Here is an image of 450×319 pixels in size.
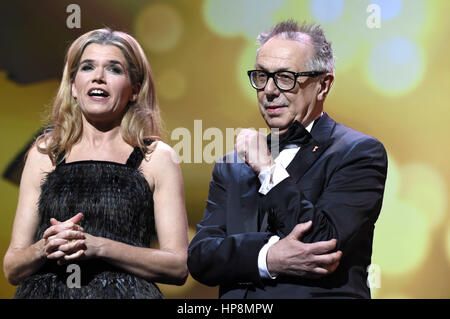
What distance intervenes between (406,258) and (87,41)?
2.05 metres

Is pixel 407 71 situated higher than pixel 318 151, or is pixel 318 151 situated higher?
pixel 407 71

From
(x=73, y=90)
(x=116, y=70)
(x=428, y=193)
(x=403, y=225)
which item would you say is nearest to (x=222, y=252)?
(x=116, y=70)

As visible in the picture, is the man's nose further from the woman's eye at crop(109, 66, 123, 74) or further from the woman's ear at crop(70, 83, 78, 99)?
the woman's ear at crop(70, 83, 78, 99)

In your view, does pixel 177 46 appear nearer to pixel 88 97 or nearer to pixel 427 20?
pixel 88 97

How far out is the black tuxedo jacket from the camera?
2.67m

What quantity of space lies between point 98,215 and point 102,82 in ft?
1.99

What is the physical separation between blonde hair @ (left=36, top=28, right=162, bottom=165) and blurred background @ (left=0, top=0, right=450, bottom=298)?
47 centimetres

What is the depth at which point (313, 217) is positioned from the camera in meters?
2.63

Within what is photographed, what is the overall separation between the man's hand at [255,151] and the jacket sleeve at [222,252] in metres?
0.25

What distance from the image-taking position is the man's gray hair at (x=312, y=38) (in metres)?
3.01

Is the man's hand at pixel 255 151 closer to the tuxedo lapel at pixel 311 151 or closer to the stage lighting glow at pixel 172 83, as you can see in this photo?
the tuxedo lapel at pixel 311 151

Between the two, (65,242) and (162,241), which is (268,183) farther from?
(65,242)
